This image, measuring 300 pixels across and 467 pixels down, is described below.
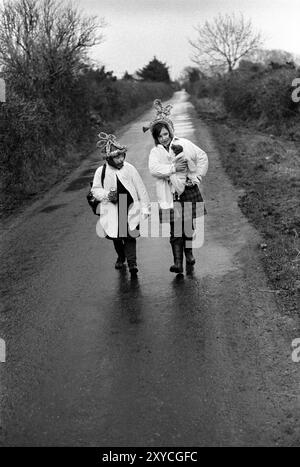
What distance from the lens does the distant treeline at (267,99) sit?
20111mm

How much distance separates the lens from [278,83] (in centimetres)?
2116

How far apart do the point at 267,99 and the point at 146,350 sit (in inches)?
731

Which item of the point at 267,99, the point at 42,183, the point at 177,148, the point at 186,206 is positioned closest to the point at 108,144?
the point at 177,148

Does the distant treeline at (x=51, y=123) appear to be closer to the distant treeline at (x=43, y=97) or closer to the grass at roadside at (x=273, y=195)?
the distant treeline at (x=43, y=97)

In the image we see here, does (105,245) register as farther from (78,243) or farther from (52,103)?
(52,103)

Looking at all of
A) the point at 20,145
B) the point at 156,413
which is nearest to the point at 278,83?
the point at 20,145

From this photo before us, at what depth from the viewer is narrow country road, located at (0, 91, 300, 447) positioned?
3777 mm

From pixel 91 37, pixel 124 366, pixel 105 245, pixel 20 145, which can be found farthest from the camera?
→ pixel 91 37

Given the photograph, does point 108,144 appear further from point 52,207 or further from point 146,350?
point 52,207

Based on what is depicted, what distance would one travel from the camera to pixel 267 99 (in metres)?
21.4

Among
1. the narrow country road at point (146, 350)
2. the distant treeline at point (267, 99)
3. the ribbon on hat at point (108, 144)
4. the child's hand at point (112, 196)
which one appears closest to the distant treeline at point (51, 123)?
the narrow country road at point (146, 350)

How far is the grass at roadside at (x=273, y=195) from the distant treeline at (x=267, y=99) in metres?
2.55

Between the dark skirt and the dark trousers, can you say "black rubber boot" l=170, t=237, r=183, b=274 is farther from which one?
the dark trousers

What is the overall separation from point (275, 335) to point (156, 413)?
159 cm
